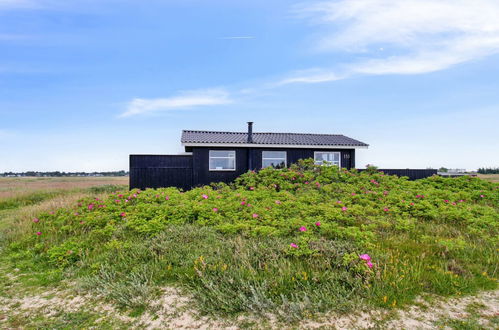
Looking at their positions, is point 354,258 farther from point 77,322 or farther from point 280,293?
point 77,322

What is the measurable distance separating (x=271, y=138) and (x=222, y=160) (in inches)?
155

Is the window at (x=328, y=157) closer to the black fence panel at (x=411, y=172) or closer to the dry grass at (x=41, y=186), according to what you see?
the black fence panel at (x=411, y=172)

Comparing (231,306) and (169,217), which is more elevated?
(169,217)

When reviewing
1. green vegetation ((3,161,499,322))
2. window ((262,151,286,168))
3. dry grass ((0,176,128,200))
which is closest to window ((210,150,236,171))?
window ((262,151,286,168))

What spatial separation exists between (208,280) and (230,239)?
4.43 ft

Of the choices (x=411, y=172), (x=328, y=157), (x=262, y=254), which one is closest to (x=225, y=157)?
(x=328, y=157)

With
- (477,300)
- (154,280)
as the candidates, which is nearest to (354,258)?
(477,300)

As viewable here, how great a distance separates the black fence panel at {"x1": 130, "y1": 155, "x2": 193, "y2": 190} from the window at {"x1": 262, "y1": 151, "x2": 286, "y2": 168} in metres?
4.50

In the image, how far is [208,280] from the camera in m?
3.99

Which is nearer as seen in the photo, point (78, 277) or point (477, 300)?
point (477, 300)

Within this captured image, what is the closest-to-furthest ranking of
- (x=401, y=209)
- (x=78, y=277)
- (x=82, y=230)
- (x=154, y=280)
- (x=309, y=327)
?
(x=309, y=327) < (x=154, y=280) < (x=78, y=277) < (x=82, y=230) < (x=401, y=209)

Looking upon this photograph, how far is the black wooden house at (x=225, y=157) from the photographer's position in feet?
48.5

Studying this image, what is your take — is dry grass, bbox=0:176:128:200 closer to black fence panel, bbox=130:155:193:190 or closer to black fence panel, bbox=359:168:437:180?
black fence panel, bbox=130:155:193:190

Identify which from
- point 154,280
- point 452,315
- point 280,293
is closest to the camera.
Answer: point 452,315
